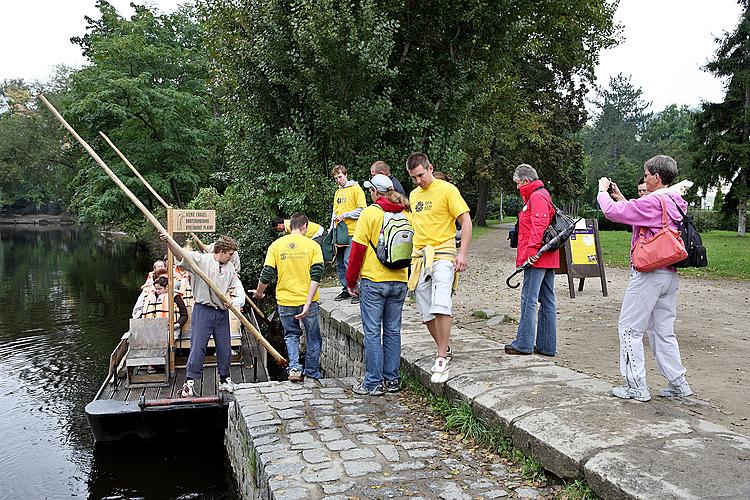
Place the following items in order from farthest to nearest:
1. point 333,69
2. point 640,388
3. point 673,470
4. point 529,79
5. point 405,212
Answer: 1. point 529,79
2. point 333,69
3. point 405,212
4. point 640,388
5. point 673,470

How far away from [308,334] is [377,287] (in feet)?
6.64

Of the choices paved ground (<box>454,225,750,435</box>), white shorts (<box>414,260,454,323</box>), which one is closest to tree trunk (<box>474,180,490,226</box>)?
paved ground (<box>454,225,750,435</box>)

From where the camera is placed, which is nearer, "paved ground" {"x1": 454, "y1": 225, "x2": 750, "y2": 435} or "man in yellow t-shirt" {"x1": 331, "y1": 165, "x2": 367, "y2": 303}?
"paved ground" {"x1": 454, "y1": 225, "x2": 750, "y2": 435}

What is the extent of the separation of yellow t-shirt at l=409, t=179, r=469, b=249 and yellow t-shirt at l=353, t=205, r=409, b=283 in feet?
1.23

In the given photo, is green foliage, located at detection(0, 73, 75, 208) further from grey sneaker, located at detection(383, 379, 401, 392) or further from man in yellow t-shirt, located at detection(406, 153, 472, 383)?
man in yellow t-shirt, located at detection(406, 153, 472, 383)

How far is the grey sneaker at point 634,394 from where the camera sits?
4535 mm

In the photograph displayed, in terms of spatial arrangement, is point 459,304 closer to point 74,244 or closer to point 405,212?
point 405,212

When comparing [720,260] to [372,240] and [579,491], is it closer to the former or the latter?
[372,240]

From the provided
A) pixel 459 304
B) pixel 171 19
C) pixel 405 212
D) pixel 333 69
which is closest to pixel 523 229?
pixel 405 212

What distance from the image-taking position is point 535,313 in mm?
6133

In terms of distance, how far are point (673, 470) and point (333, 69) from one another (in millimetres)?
11016

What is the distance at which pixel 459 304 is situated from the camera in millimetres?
10758

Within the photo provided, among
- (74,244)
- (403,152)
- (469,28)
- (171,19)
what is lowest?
(74,244)

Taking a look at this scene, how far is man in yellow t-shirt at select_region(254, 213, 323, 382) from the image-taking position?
7.09 m
